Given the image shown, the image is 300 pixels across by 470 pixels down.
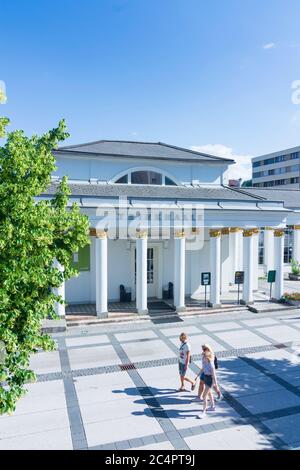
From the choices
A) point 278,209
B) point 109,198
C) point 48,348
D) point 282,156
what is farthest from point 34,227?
point 282,156

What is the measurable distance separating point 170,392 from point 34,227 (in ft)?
23.3

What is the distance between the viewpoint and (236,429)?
338 inches

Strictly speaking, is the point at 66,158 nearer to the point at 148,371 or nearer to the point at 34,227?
the point at 148,371

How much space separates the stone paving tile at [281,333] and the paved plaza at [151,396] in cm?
5

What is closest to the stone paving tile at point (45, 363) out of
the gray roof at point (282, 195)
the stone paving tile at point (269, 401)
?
the stone paving tile at point (269, 401)

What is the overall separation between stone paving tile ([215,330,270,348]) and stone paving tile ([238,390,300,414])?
4128 mm

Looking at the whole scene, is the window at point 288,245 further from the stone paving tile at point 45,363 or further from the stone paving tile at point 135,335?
the stone paving tile at point 45,363

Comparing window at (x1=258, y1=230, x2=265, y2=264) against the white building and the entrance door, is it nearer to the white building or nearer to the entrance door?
the white building

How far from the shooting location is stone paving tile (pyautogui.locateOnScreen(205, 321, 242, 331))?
17.0 meters

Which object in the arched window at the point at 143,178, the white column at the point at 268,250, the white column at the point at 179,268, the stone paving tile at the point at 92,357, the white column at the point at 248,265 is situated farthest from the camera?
the white column at the point at 268,250

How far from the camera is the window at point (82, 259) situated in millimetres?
20219

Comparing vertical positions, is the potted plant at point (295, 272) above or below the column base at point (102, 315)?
above

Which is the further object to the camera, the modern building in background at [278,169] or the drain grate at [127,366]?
the modern building in background at [278,169]

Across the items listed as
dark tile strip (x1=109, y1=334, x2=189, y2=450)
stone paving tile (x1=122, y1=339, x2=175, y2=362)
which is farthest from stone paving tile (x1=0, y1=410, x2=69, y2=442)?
stone paving tile (x1=122, y1=339, x2=175, y2=362)
